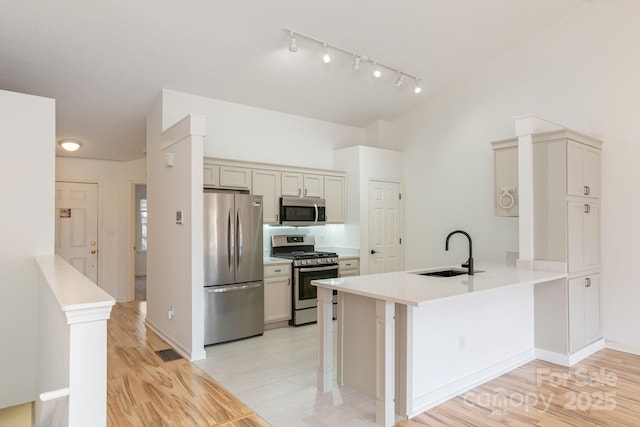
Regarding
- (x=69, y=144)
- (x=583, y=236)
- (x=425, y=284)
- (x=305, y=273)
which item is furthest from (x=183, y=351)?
(x=583, y=236)

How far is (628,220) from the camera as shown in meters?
4.06

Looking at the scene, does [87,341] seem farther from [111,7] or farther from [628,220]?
[628,220]

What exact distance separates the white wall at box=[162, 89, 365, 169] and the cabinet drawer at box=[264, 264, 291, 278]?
1.51 metres

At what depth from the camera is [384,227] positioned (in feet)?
19.6

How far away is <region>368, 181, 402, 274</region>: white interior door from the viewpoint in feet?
19.1

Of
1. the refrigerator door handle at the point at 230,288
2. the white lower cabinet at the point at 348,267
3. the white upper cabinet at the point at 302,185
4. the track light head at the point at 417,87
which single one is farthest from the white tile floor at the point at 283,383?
the track light head at the point at 417,87

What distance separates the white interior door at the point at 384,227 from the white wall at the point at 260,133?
3.01 feet

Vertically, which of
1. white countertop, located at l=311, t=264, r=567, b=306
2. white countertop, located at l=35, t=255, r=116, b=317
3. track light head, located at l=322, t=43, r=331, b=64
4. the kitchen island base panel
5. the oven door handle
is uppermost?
track light head, located at l=322, t=43, r=331, b=64

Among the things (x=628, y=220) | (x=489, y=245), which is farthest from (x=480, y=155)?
(x=628, y=220)

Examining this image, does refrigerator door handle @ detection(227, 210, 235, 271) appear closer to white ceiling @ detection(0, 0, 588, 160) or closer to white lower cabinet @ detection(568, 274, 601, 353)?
white ceiling @ detection(0, 0, 588, 160)

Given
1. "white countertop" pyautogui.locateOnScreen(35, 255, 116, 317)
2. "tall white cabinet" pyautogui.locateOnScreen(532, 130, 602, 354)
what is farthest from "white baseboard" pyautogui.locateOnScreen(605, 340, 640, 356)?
"white countertop" pyautogui.locateOnScreen(35, 255, 116, 317)

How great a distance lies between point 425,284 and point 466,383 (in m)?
0.92

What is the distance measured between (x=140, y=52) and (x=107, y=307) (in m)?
3.11

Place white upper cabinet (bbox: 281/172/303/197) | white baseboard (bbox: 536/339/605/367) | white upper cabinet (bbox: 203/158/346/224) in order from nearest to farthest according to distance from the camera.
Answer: white baseboard (bbox: 536/339/605/367) → white upper cabinet (bbox: 203/158/346/224) → white upper cabinet (bbox: 281/172/303/197)
